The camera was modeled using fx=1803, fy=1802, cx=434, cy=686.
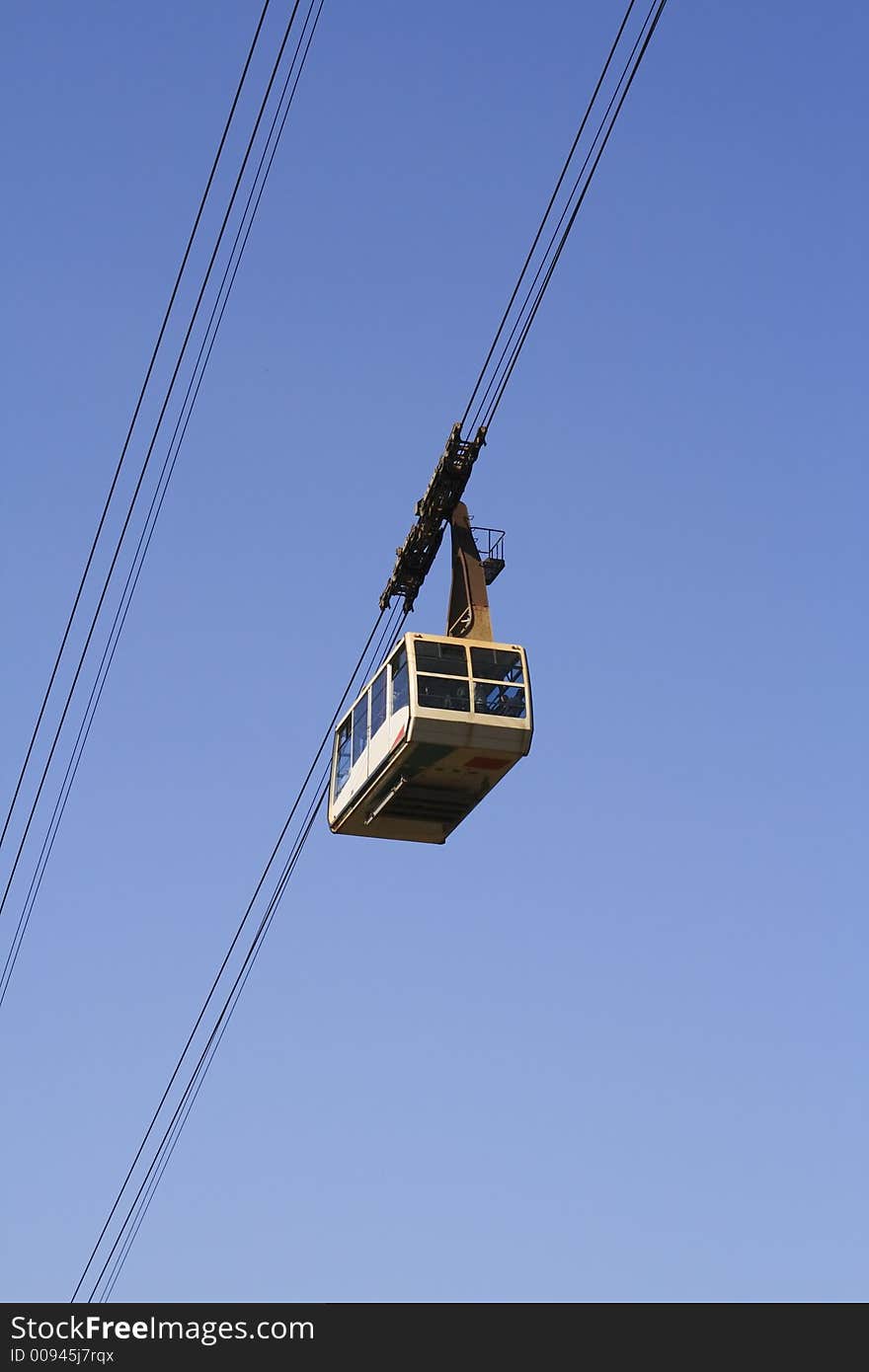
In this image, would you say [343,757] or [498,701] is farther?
[343,757]

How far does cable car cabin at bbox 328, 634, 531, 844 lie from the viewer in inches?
1049

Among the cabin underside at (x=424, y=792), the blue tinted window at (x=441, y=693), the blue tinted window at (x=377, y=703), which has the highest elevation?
the blue tinted window at (x=377, y=703)

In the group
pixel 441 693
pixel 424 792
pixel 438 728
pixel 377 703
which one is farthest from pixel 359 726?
pixel 438 728

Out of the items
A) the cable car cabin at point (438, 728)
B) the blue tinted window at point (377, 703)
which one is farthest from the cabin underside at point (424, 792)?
the blue tinted window at point (377, 703)

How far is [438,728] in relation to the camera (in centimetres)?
2652

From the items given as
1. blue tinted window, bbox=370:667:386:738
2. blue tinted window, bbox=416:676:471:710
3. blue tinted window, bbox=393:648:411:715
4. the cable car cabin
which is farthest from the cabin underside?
blue tinted window, bbox=370:667:386:738

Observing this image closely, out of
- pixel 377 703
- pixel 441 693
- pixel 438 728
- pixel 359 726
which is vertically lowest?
pixel 438 728

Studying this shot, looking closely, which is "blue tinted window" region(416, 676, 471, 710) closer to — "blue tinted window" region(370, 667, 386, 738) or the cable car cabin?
the cable car cabin

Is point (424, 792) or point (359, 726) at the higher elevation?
point (359, 726)

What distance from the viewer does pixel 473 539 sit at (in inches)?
1193

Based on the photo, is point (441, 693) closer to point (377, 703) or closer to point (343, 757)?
point (377, 703)

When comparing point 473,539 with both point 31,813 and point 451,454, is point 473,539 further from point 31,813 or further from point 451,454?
point 31,813

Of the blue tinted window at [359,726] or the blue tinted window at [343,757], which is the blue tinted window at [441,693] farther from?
the blue tinted window at [343,757]

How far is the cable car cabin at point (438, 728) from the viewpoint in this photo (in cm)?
2666
